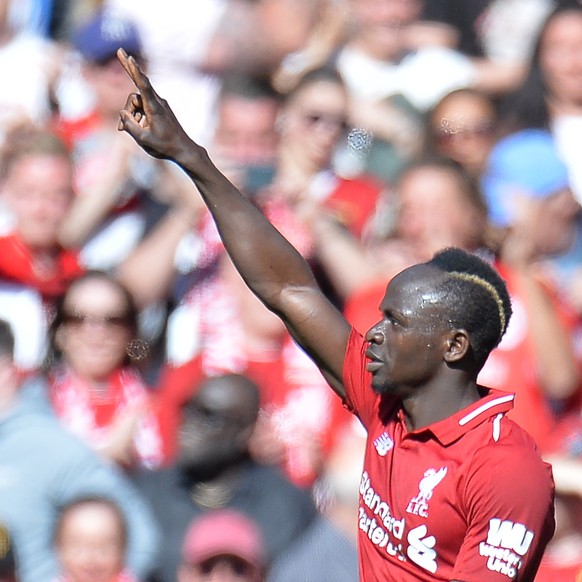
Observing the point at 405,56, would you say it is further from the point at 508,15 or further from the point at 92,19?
the point at 92,19

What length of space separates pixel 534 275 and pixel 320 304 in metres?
2.20

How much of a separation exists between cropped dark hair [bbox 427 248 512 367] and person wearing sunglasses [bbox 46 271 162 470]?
2.53 metres

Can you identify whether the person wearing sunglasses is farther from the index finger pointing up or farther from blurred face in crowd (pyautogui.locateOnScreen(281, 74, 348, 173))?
the index finger pointing up

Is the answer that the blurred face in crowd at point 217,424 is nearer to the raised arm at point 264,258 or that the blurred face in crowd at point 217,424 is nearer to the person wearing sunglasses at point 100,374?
the person wearing sunglasses at point 100,374

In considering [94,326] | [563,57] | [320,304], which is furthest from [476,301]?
[563,57]

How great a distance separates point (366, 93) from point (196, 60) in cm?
84

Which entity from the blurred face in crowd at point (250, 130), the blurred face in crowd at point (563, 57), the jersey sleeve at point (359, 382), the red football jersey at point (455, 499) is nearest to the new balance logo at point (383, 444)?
the red football jersey at point (455, 499)

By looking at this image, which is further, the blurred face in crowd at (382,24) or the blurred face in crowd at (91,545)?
the blurred face in crowd at (382,24)

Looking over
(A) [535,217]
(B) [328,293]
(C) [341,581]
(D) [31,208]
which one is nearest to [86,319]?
(D) [31,208]

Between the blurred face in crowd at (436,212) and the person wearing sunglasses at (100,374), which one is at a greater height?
the blurred face in crowd at (436,212)

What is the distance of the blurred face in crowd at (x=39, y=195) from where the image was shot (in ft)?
20.0

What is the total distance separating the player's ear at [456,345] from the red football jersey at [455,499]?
130 mm

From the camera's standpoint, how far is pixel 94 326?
581 centimetres

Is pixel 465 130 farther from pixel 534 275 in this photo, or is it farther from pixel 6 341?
pixel 6 341
